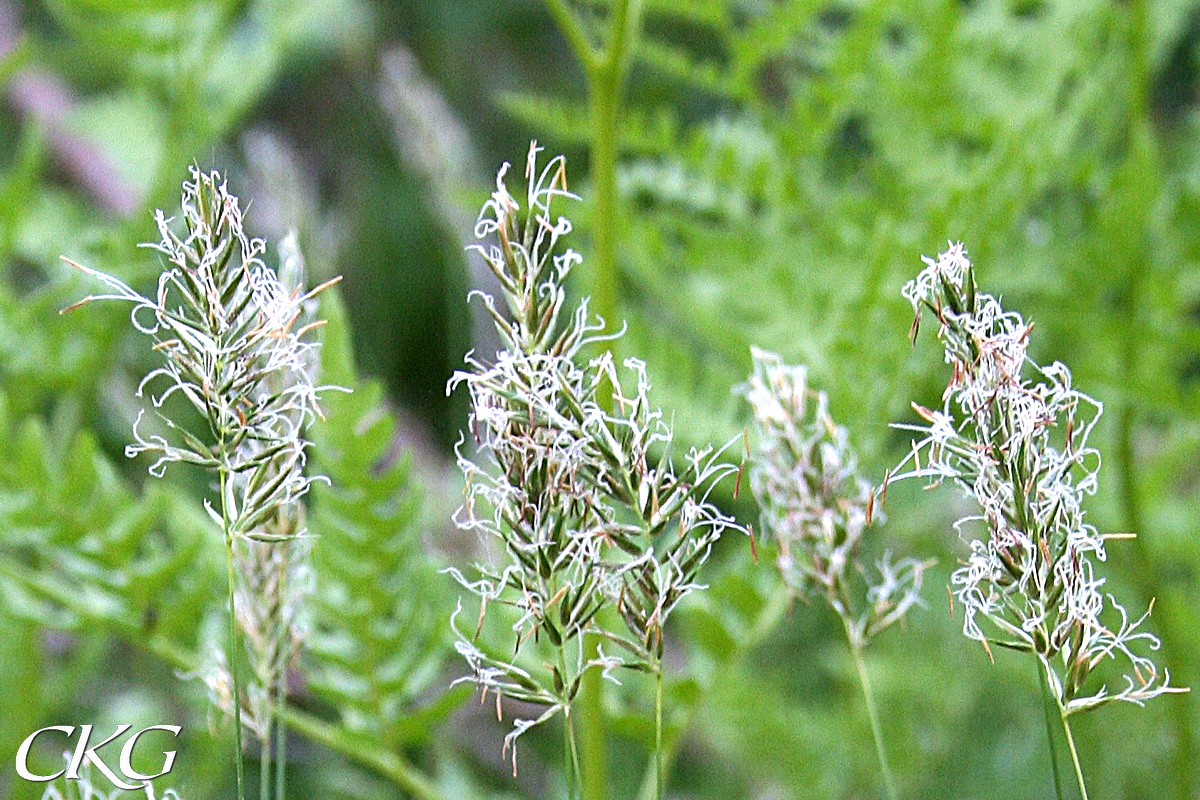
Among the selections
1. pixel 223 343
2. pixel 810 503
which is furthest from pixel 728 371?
pixel 223 343

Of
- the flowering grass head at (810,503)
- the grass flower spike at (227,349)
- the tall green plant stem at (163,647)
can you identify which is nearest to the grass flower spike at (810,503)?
the flowering grass head at (810,503)

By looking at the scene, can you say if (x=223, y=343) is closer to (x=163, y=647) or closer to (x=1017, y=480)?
(x=1017, y=480)

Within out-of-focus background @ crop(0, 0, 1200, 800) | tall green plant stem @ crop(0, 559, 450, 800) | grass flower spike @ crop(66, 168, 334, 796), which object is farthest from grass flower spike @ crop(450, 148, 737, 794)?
tall green plant stem @ crop(0, 559, 450, 800)

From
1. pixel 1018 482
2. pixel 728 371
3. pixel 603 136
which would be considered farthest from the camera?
pixel 728 371

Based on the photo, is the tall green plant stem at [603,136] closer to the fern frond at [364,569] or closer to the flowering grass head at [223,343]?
the fern frond at [364,569]

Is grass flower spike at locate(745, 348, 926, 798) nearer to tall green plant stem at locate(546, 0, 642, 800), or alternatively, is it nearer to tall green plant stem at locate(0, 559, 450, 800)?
tall green plant stem at locate(546, 0, 642, 800)

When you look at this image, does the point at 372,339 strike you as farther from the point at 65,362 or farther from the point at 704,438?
the point at 704,438

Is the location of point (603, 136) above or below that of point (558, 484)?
above

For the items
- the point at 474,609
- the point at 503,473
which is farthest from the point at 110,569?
the point at 503,473

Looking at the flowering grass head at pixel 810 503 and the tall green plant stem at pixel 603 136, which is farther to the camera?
the tall green plant stem at pixel 603 136
